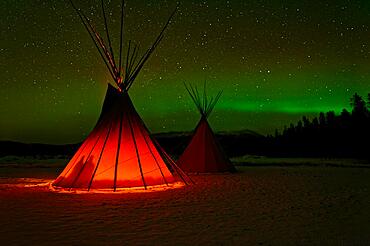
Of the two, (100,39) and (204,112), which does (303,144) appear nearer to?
(204,112)

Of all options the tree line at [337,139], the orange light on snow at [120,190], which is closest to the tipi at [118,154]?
the orange light on snow at [120,190]

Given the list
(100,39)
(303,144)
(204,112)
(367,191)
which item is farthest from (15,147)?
(367,191)

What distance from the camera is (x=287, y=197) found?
812cm

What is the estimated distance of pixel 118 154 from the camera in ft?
31.6

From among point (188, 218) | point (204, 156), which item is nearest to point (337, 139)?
point (204, 156)

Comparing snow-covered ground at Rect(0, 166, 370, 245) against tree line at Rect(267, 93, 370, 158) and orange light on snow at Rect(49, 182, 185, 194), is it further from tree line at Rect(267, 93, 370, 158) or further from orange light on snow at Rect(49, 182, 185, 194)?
tree line at Rect(267, 93, 370, 158)

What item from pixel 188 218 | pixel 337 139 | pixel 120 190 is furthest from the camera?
pixel 337 139

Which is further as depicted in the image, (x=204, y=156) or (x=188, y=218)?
(x=204, y=156)

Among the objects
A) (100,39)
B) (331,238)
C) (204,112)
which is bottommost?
(331,238)

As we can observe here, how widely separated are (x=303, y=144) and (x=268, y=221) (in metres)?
32.4

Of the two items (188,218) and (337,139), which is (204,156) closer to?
(188,218)

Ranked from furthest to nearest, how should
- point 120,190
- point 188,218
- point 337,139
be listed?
point 337,139
point 120,190
point 188,218

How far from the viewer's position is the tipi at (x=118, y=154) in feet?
30.8

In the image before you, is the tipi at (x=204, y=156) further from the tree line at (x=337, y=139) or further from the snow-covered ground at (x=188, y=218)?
the tree line at (x=337, y=139)
